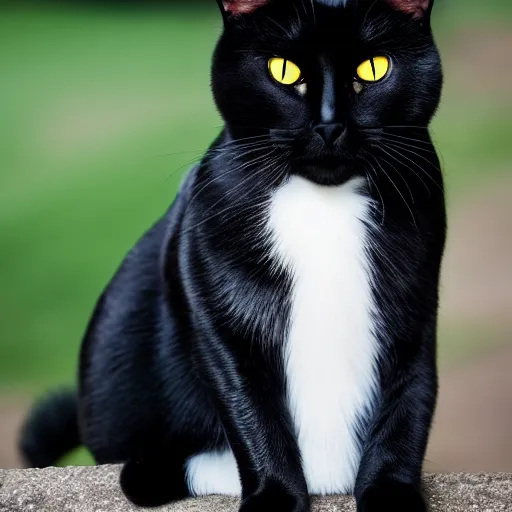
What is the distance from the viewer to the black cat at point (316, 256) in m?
0.96

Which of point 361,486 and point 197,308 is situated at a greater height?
point 197,308

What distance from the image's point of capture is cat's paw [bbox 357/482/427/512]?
3.19 feet

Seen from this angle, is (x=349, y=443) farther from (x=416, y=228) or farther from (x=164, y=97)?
(x=164, y=97)

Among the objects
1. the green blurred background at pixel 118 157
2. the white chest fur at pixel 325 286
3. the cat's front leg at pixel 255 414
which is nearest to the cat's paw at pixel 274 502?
the cat's front leg at pixel 255 414

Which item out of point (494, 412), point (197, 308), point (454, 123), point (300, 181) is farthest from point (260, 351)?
point (454, 123)

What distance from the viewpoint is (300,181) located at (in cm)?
100

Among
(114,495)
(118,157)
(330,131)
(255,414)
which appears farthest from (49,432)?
(118,157)

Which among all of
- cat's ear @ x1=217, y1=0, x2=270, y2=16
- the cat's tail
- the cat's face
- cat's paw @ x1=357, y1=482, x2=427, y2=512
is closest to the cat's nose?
the cat's face

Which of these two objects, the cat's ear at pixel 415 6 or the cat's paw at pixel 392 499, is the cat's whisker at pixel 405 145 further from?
the cat's paw at pixel 392 499

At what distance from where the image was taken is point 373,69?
0.96 metres

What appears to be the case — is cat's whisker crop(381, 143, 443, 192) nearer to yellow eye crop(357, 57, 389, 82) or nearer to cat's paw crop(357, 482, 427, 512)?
yellow eye crop(357, 57, 389, 82)

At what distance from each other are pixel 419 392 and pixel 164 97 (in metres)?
2.01

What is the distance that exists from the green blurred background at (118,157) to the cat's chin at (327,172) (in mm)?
1312

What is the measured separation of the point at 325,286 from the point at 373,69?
0.22m
